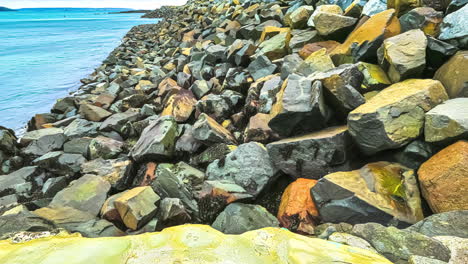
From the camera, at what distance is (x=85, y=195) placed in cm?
389

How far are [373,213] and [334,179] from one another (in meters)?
0.51

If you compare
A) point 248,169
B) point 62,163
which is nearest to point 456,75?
point 248,169

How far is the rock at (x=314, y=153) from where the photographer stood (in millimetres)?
3432

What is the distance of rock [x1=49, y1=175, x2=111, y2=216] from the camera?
372cm

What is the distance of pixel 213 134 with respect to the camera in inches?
181

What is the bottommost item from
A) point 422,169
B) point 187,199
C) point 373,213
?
point 187,199

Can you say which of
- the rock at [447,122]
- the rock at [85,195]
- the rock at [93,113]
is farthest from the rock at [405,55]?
the rock at [93,113]

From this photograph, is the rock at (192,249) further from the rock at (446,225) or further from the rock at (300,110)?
the rock at (300,110)

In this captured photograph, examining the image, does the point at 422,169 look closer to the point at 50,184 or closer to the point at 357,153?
the point at 357,153

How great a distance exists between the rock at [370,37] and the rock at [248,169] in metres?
2.48

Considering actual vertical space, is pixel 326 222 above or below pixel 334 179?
below

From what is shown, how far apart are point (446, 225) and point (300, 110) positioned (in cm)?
196

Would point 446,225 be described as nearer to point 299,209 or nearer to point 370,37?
point 299,209

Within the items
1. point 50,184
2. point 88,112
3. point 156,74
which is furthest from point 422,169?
point 156,74
